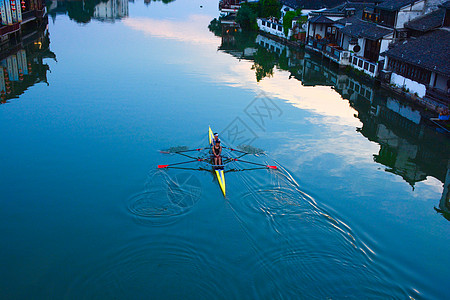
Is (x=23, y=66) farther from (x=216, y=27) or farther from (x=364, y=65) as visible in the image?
(x=216, y=27)

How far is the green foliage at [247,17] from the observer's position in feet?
229

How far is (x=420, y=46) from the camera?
1289 inches

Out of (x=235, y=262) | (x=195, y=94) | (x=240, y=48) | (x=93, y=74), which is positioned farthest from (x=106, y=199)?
(x=240, y=48)

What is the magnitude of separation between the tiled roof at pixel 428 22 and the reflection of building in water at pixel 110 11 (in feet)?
193

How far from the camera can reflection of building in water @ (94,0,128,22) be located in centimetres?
8351

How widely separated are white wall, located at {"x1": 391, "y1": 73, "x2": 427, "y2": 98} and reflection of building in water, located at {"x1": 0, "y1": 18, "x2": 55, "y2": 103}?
1164 inches

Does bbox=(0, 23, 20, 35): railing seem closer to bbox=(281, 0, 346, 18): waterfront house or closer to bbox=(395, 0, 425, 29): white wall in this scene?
bbox=(281, 0, 346, 18): waterfront house

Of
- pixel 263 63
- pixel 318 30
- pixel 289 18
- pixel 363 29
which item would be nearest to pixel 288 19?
pixel 289 18

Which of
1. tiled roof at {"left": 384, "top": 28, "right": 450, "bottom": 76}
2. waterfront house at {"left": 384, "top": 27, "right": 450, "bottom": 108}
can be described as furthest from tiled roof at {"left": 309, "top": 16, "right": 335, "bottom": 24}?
tiled roof at {"left": 384, "top": 28, "right": 450, "bottom": 76}

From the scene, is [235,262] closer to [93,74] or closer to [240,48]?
[93,74]

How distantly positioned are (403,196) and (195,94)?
1915cm

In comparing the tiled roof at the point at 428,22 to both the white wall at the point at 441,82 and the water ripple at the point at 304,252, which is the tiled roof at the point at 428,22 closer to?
the white wall at the point at 441,82

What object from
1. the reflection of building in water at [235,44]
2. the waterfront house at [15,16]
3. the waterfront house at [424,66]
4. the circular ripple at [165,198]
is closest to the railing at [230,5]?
the reflection of building in water at [235,44]

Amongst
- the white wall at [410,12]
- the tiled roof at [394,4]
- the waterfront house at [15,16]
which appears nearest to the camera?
the tiled roof at [394,4]
